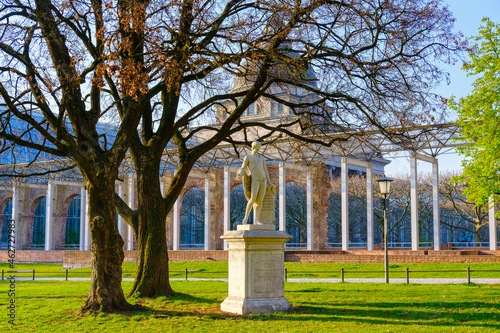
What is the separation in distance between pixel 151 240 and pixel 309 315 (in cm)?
467

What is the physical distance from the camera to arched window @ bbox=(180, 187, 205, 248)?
5628 cm

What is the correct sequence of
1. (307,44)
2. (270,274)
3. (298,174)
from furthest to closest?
(298,174)
(307,44)
(270,274)

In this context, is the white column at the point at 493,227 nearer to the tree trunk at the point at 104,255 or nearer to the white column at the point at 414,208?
the white column at the point at 414,208

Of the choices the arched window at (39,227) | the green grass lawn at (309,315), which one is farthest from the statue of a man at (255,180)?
the arched window at (39,227)

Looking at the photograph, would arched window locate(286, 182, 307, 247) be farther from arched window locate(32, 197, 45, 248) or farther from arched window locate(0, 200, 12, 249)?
arched window locate(0, 200, 12, 249)

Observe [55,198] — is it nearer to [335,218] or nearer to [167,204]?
[335,218]

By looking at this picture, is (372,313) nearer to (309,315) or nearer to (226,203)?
(309,315)

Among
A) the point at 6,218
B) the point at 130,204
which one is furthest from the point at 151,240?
the point at 6,218

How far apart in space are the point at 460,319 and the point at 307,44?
21.5 ft

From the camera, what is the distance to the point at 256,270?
447 inches

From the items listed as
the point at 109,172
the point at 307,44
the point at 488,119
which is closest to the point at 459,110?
the point at 488,119

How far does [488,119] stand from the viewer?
63.0 feet

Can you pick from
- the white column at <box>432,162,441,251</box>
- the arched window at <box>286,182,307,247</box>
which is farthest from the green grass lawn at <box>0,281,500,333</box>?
the arched window at <box>286,182,307,247</box>

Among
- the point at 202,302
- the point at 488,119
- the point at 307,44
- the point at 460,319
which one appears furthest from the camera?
the point at 488,119
